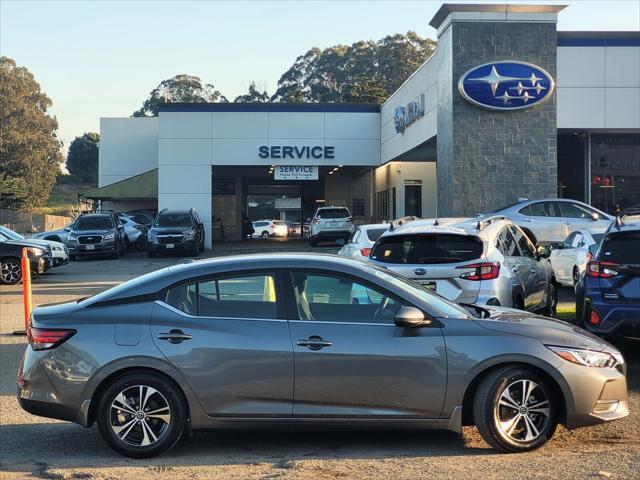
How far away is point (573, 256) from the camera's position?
1522 cm

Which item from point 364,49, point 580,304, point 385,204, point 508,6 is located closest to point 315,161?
point 385,204

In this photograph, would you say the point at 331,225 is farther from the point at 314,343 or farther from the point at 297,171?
the point at 314,343

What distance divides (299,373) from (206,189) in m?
29.7

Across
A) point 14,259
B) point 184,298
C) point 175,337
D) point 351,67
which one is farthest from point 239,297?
point 351,67

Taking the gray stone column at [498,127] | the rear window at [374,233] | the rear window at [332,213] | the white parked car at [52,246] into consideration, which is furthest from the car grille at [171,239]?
the rear window at [374,233]

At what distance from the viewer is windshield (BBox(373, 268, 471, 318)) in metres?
5.71

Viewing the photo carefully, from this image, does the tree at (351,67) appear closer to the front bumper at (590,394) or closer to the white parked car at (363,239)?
the white parked car at (363,239)

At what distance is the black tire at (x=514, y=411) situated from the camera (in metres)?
5.44

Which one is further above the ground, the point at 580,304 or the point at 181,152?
the point at 181,152

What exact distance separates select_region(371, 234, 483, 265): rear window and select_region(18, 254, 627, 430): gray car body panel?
9.97 ft

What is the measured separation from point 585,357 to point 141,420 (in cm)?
336

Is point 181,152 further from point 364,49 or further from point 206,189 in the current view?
point 364,49

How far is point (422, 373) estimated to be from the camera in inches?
214

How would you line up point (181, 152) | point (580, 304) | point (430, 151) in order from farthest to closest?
point (181, 152), point (430, 151), point (580, 304)
